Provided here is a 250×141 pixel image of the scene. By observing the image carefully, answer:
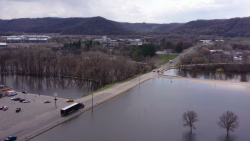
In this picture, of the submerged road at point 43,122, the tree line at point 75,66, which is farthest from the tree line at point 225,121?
the tree line at point 75,66

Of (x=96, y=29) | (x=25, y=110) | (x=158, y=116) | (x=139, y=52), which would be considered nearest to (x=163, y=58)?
(x=139, y=52)

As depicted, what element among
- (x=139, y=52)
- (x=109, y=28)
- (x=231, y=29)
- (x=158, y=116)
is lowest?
(x=158, y=116)

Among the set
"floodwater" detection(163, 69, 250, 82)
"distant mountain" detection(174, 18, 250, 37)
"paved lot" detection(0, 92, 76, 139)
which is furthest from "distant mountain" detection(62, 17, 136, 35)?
"paved lot" detection(0, 92, 76, 139)

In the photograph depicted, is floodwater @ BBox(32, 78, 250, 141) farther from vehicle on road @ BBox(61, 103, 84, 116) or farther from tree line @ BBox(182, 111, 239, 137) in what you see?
vehicle on road @ BBox(61, 103, 84, 116)

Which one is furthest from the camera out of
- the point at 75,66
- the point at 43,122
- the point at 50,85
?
the point at 75,66

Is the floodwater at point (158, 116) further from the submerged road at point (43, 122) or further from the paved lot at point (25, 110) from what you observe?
the paved lot at point (25, 110)

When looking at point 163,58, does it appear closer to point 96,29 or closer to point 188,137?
point 188,137
